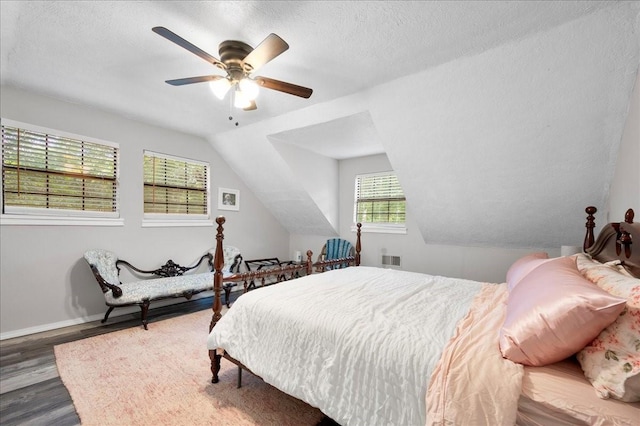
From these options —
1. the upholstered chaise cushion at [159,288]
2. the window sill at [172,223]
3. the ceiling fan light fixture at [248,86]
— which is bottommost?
the upholstered chaise cushion at [159,288]

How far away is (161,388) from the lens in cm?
218

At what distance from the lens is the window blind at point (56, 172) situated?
3061 mm

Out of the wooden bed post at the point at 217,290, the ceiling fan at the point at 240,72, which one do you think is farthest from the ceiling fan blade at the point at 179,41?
the wooden bed post at the point at 217,290

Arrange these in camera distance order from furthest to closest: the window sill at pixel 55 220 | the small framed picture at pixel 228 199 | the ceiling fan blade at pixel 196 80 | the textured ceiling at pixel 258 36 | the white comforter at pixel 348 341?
the small framed picture at pixel 228 199 → the window sill at pixel 55 220 → the ceiling fan blade at pixel 196 80 → the textured ceiling at pixel 258 36 → the white comforter at pixel 348 341

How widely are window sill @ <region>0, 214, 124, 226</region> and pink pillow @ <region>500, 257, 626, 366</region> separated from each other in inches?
166

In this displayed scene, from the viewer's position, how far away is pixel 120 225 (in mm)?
3754

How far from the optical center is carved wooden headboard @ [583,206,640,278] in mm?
1467

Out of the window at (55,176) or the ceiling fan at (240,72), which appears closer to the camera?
the ceiling fan at (240,72)

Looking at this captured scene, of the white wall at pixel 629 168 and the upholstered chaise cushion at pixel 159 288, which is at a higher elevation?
the white wall at pixel 629 168

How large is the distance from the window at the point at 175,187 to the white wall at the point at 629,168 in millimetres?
4768

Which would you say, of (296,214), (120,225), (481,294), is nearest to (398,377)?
(481,294)

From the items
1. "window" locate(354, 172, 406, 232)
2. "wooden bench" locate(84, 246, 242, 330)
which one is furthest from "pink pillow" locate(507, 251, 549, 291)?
"wooden bench" locate(84, 246, 242, 330)

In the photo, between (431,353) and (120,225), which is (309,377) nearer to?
(431,353)

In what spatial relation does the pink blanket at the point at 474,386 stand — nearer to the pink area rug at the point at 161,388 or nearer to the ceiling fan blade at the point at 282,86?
the pink area rug at the point at 161,388
